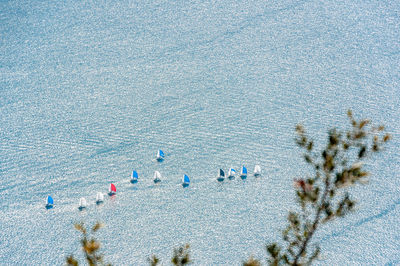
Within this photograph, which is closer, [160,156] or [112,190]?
[112,190]

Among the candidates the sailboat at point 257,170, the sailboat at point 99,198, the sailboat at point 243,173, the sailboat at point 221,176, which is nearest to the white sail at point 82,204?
the sailboat at point 99,198

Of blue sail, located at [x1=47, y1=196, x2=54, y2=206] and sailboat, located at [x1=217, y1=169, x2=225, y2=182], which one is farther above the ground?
sailboat, located at [x1=217, y1=169, x2=225, y2=182]

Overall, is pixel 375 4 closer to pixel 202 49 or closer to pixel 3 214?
pixel 202 49

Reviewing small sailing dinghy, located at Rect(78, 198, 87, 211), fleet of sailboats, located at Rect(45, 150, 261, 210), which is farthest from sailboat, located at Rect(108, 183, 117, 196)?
small sailing dinghy, located at Rect(78, 198, 87, 211)

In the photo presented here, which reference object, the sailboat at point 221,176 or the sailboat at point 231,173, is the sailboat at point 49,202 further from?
the sailboat at point 231,173

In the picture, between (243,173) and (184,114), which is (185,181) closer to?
(243,173)

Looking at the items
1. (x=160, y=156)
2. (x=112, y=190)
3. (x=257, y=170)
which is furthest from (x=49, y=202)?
(x=257, y=170)

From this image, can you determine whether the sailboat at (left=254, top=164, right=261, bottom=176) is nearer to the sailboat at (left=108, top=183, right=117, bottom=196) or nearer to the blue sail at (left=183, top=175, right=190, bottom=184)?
the blue sail at (left=183, top=175, right=190, bottom=184)

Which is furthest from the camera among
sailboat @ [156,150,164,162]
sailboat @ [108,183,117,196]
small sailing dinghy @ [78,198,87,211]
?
sailboat @ [156,150,164,162]
